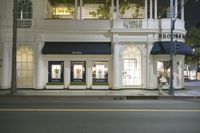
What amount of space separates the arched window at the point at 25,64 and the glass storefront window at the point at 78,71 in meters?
3.28

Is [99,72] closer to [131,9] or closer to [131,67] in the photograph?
[131,67]

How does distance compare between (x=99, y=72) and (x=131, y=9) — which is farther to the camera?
(x=131, y=9)

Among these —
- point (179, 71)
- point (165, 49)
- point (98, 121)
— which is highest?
point (165, 49)

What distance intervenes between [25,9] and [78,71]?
6375mm

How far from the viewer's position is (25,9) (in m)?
31.0

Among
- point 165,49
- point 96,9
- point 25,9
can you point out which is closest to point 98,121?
point 165,49

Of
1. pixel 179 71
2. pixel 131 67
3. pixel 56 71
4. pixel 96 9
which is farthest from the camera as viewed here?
pixel 96 9

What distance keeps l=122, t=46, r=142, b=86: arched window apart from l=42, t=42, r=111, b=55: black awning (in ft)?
5.68

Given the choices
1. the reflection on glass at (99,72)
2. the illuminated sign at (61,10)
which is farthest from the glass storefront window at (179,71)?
the illuminated sign at (61,10)

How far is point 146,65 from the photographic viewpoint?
30734mm

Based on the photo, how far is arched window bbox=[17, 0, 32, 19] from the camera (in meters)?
30.9

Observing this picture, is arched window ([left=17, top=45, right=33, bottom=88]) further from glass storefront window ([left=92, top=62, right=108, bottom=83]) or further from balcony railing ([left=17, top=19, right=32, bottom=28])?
glass storefront window ([left=92, top=62, right=108, bottom=83])

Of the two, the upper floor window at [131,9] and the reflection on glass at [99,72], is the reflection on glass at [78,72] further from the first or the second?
the upper floor window at [131,9]

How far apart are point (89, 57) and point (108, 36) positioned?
2.20 metres
